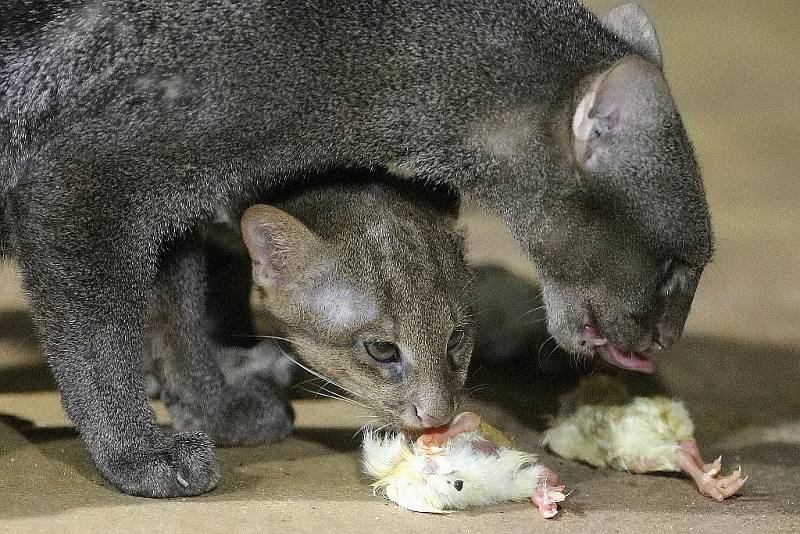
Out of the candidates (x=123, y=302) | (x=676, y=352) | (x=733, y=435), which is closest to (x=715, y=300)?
(x=676, y=352)

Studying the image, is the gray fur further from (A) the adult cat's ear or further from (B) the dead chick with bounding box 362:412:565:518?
(B) the dead chick with bounding box 362:412:565:518

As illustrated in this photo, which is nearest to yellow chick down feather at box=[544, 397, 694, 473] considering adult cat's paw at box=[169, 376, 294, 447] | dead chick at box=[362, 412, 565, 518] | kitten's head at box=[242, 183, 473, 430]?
dead chick at box=[362, 412, 565, 518]

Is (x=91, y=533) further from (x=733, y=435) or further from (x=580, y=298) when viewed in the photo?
(x=733, y=435)

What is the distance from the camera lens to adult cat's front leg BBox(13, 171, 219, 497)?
12.1 feet

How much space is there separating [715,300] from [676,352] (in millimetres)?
564

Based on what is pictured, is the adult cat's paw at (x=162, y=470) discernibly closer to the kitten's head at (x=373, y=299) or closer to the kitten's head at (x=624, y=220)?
the kitten's head at (x=373, y=299)

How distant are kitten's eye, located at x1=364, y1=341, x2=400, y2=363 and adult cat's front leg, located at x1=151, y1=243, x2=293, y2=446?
782 millimetres

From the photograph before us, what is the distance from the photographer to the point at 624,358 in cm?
407

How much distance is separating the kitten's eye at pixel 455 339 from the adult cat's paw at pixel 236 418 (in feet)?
2.78

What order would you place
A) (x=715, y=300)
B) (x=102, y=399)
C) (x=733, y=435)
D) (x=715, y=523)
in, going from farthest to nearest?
(x=715, y=300)
(x=733, y=435)
(x=102, y=399)
(x=715, y=523)

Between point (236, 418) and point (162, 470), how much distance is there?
29.2 inches

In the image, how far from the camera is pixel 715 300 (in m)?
6.01

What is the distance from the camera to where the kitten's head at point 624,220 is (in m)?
3.71

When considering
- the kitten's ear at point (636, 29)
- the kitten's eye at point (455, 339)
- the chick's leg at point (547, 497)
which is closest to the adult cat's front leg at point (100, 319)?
the kitten's eye at point (455, 339)
